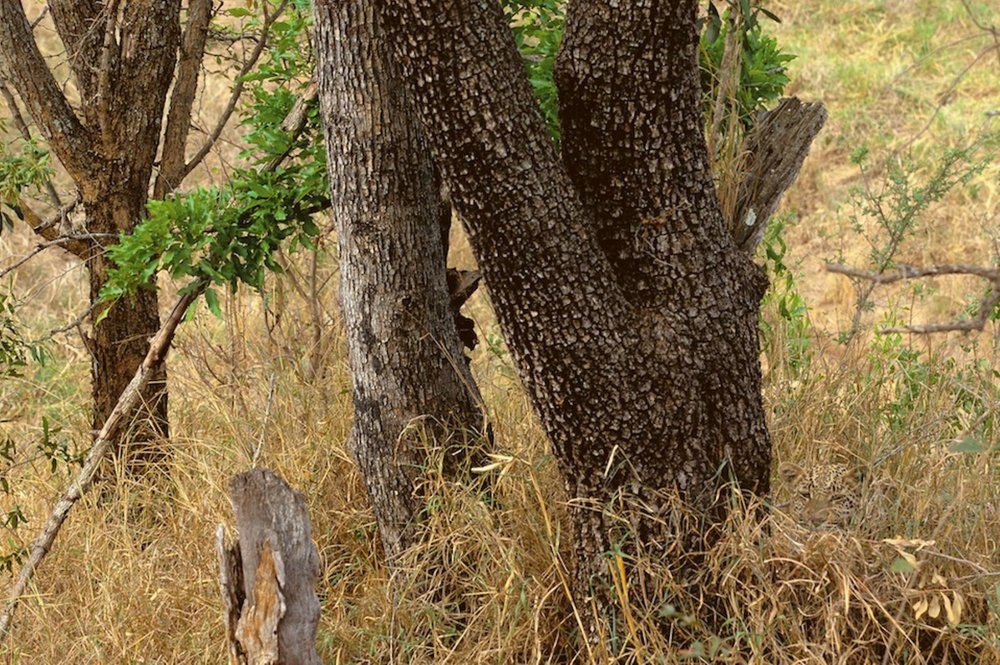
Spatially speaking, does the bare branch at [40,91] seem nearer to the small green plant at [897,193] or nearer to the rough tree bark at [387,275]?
the rough tree bark at [387,275]

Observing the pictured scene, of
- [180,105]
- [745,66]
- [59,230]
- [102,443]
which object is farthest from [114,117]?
[745,66]

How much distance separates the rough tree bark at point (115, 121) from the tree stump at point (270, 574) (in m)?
1.50

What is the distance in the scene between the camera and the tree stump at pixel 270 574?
242cm

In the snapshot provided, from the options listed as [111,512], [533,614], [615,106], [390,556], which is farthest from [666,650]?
[111,512]

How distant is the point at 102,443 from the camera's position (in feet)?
12.4

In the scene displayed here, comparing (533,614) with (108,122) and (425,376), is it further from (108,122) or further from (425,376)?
(108,122)

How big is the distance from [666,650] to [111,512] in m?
1.92

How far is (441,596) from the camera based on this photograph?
10.9ft

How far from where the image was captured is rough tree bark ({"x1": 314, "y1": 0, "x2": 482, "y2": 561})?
122 inches

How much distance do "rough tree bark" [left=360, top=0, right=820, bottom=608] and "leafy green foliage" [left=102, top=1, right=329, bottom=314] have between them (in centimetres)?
94

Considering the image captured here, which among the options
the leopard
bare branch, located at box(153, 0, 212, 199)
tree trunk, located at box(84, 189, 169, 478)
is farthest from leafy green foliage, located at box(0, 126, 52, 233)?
the leopard

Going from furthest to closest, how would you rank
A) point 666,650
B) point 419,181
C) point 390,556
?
point 390,556, point 419,181, point 666,650

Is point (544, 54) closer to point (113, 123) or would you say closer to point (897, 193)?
point (113, 123)

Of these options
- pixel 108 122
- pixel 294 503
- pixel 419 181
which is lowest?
pixel 294 503
